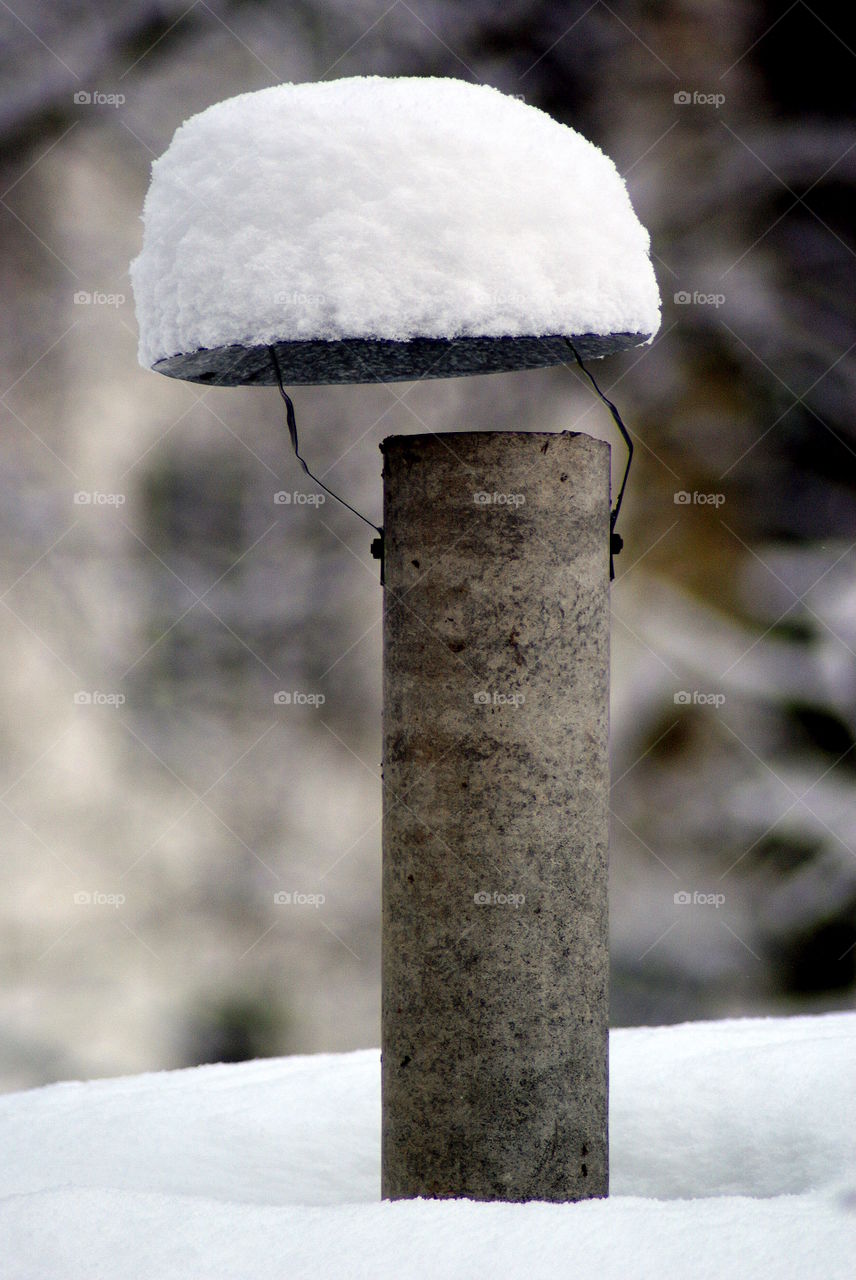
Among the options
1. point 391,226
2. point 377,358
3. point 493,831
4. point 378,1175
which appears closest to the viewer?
point 391,226

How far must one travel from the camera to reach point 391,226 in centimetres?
241

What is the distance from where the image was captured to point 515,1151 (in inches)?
101

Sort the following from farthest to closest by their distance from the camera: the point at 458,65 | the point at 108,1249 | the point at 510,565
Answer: the point at 458,65 < the point at 510,565 < the point at 108,1249

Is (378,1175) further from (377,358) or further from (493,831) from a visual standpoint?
(377,358)

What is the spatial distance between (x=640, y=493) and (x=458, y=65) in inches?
83.6

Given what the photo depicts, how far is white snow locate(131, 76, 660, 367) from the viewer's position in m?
2.41

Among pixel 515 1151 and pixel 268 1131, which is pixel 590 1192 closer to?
pixel 515 1151

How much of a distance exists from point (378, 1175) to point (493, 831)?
1170 millimetres

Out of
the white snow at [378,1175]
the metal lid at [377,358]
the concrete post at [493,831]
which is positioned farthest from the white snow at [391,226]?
the white snow at [378,1175]

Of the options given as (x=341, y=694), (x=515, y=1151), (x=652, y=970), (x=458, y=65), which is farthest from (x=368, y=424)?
(x=515, y=1151)

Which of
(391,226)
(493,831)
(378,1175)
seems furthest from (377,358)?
(378,1175)

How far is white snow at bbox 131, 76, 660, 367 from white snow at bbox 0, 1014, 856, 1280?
1.62 m

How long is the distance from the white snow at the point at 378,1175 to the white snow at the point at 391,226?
1615mm

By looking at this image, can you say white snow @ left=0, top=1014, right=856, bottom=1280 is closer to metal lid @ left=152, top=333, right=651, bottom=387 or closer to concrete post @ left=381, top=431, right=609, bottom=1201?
concrete post @ left=381, top=431, right=609, bottom=1201
